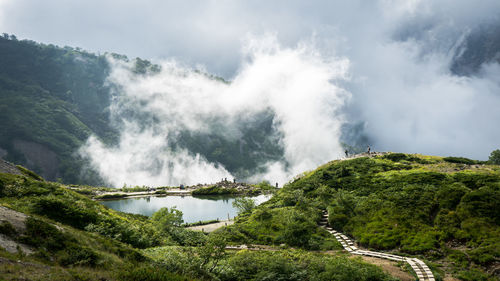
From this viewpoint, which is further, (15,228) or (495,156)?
(495,156)

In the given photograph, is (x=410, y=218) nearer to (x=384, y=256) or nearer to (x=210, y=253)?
(x=384, y=256)

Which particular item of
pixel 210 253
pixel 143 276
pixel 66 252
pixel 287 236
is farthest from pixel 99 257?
pixel 287 236

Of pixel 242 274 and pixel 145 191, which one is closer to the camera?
pixel 242 274

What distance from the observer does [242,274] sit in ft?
73.3

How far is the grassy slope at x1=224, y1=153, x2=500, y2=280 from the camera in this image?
27.7 m

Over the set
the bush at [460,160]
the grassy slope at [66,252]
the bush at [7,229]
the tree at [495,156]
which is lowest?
the grassy slope at [66,252]

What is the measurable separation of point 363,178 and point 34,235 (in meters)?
60.1

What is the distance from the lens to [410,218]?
3712 centimetres

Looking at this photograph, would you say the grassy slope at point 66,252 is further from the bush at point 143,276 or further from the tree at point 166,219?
the tree at point 166,219

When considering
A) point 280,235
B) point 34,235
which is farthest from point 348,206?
point 34,235

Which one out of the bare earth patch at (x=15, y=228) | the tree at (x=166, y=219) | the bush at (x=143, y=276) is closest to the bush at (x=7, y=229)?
the bare earth patch at (x=15, y=228)

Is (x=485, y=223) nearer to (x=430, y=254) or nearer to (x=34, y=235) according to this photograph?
(x=430, y=254)

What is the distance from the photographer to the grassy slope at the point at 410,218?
1092 inches

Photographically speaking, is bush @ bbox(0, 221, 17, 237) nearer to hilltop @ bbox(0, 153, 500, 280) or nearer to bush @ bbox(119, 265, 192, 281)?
hilltop @ bbox(0, 153, 500, 280)
